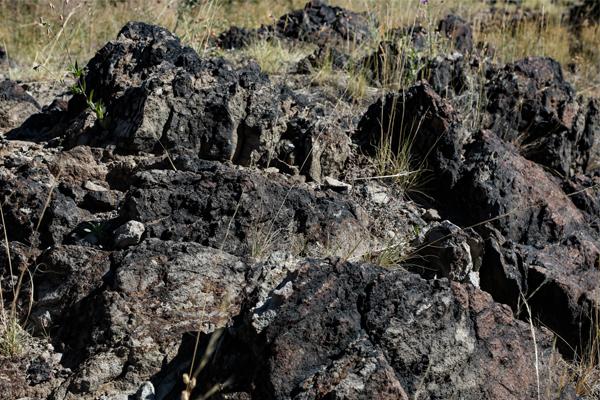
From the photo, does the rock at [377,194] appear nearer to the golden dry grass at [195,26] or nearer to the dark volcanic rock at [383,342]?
the dark volcanic rock at [383,342]

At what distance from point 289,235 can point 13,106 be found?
233cm

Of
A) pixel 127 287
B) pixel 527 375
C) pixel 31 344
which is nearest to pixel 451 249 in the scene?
pixel 527 375

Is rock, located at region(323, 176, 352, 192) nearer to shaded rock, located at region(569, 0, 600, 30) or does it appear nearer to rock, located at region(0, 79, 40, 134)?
rock, located at region(0, 79, 40, 134)

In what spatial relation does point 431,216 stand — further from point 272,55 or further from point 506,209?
point 272,55

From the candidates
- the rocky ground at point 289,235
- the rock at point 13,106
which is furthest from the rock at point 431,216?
the rock at point 13,106

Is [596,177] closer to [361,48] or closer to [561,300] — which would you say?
[561,300]

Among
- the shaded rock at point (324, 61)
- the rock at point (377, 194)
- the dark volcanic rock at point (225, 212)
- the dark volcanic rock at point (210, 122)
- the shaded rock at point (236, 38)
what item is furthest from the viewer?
the shaded rock at point (236, 38)

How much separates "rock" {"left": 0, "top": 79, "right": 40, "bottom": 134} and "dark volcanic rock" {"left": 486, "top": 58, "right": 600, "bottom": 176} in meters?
2.89

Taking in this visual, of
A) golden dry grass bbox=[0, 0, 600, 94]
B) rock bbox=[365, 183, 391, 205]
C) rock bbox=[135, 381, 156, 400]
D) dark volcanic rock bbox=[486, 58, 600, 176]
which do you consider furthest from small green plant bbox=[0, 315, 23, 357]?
dark volcanic rock bbox=[486, 58, 600, 176]

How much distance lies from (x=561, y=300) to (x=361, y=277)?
1.35 meters

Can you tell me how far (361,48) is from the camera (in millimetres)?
7172

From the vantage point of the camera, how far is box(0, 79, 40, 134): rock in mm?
5039

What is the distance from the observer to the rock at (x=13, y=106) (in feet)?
16.5

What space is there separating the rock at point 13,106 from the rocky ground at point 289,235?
17 mm
